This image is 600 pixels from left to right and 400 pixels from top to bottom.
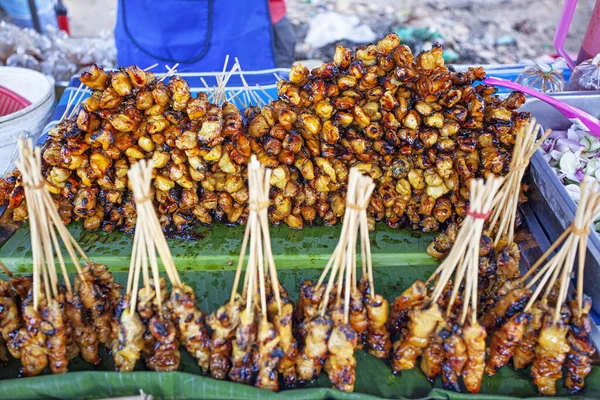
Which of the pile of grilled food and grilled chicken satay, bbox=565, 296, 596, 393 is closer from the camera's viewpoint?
grilled chicken satay, bbox=565, 296, 596, 393

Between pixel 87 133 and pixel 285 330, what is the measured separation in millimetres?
1918

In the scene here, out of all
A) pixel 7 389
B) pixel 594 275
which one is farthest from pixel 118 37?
pixel 594 275

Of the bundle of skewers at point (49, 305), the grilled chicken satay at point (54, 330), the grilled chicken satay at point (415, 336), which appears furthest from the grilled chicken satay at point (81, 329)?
the grilled chicken satay at point (415, 336)

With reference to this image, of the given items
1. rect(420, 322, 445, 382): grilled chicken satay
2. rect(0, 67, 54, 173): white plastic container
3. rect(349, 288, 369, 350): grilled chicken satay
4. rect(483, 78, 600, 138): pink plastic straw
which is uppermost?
rect(483, 78, 600, 138): pink plastic straw

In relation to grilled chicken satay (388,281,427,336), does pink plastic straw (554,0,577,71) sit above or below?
above

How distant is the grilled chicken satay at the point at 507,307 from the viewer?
2631mm

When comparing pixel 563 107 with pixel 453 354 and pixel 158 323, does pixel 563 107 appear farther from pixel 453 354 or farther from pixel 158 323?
pixel 158 323

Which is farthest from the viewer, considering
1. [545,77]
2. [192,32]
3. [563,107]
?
[192,32]

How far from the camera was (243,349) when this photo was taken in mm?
2498

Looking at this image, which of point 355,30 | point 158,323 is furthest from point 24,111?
point 355,30

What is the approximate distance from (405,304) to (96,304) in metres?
1.79

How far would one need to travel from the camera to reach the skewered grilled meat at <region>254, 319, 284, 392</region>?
245cm

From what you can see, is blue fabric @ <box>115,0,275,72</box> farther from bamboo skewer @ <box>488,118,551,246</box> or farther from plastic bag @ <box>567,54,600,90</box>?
bamboo skewer @ <box>488,118,551,246</box>

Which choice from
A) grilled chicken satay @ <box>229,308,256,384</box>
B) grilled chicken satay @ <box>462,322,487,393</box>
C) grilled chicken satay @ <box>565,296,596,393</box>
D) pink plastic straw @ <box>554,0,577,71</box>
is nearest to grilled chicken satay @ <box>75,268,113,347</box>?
grilled chicken satay @ <box>229,308,256,384</box>
